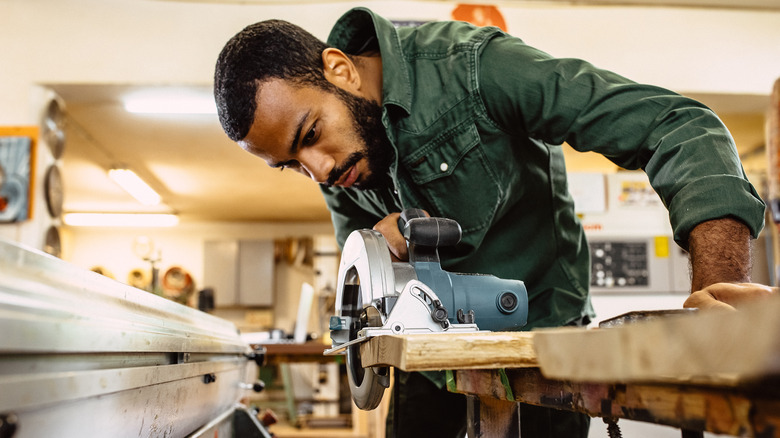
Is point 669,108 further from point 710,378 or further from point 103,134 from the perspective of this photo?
point 103,134

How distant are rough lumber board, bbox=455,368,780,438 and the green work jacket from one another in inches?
17.8

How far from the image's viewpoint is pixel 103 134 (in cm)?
521

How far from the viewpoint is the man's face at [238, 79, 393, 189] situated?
47.1 inches

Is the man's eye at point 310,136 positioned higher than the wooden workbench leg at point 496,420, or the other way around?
the man's eye at point 310,136

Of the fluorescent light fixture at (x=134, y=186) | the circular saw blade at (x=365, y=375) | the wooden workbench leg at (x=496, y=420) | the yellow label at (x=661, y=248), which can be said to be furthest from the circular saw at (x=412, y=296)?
the fluorescent light fixture at (x=134, y=186)

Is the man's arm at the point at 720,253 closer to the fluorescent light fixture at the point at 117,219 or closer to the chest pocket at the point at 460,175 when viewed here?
the chest pocket at the point at 460,175

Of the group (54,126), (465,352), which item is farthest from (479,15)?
(465,352)

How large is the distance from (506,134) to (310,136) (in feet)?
1.24

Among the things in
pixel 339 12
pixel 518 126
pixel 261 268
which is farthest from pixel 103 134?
pixel 518 126

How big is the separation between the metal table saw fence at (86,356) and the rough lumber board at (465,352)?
0.33 meters

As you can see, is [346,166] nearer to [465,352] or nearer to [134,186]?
[465,352]

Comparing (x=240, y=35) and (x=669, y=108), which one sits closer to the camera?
(x=669, y=108)

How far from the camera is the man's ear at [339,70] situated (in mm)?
1279

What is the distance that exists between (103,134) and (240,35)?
174 inches
